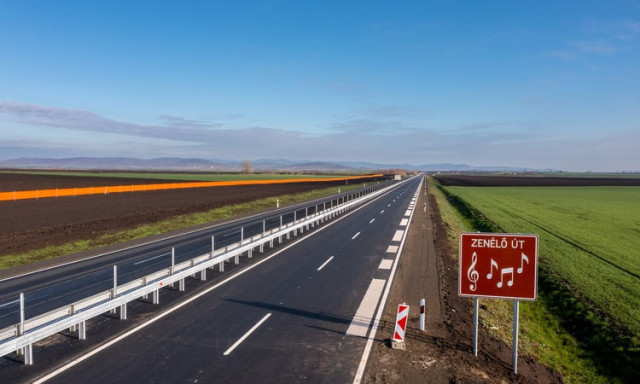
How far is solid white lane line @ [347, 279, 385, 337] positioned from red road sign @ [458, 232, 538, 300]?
2.97m

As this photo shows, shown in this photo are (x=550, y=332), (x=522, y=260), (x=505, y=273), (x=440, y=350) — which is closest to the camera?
(x=522, y=260)

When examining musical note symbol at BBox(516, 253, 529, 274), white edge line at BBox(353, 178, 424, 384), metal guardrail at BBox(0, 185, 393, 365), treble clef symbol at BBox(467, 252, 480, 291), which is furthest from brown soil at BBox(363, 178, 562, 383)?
metal guardrail at BBox(0, 185, 393, 365)

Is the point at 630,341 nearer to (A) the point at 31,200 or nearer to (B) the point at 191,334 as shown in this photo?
(B) the point at 191,334

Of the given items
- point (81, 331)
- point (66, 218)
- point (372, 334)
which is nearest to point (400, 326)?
point (372, 334)

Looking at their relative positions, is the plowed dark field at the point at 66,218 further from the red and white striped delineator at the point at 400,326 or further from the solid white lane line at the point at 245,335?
the red and white striped delineator at the point at 400,326

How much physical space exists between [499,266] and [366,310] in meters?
4.56

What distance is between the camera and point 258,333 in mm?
10633

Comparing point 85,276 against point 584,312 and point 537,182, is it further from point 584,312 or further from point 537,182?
point 537,182

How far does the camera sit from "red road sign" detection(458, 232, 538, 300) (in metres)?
8.91

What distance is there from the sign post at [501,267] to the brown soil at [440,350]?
675 mm

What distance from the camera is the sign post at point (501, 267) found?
8914 millimetres

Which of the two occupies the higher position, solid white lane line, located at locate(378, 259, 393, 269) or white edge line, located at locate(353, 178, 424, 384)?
solid white lane line, located at locate(378, 259, 393, 269)

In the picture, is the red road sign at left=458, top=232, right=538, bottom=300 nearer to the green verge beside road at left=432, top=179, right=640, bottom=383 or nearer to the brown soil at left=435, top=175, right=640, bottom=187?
the green verge beside road at left=432, top=179, right=640, bottom=383

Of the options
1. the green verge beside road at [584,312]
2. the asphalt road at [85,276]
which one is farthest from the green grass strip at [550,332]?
the asphalt road at [85,276]
